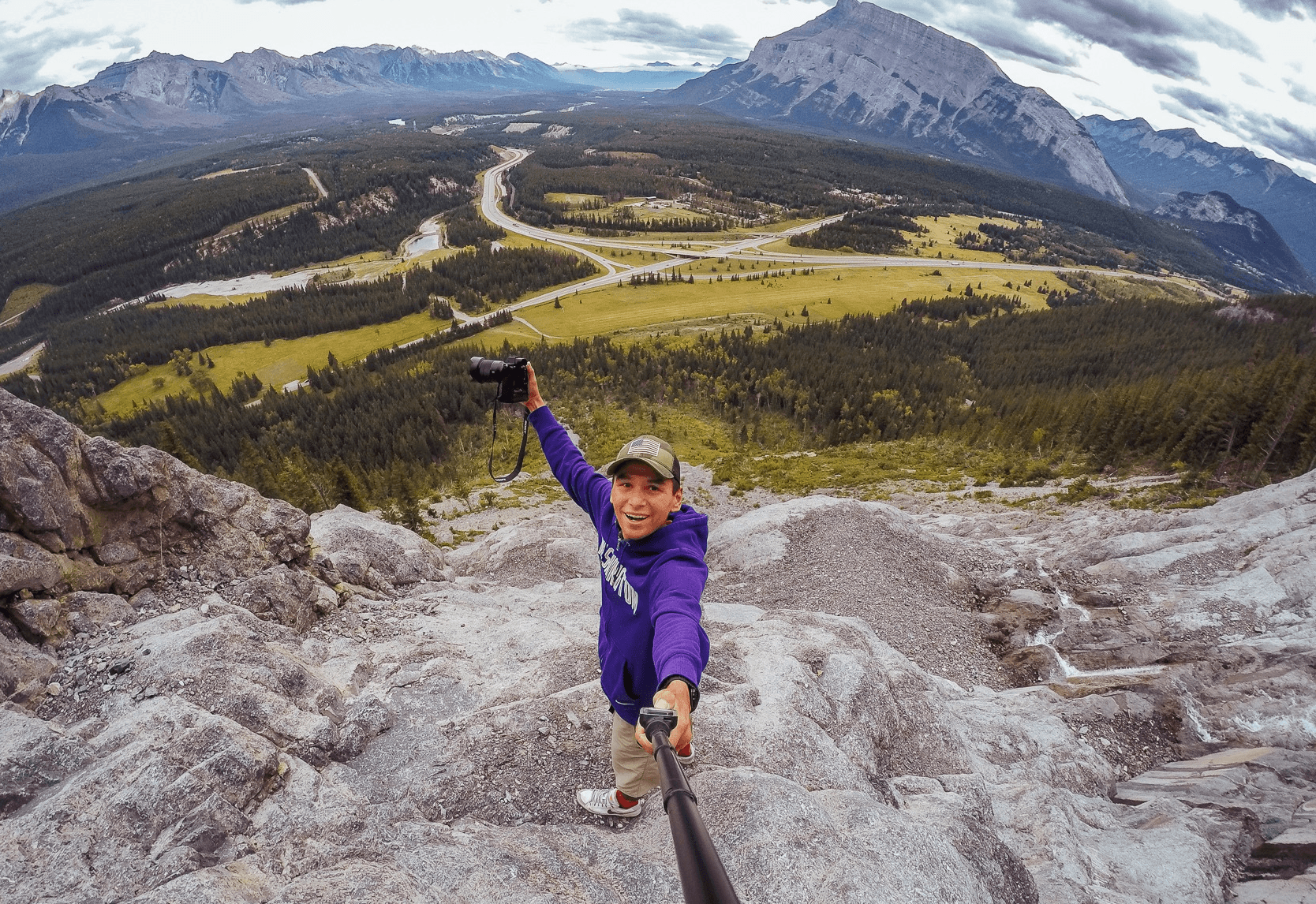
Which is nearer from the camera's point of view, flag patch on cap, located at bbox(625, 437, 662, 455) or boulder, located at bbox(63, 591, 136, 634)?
flag patch on cap, located at bbox(625, 437, 662, 455)

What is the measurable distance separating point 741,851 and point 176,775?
7256mm

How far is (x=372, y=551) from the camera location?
715 inches

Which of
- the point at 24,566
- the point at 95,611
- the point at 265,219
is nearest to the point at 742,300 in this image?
the point at 95,611

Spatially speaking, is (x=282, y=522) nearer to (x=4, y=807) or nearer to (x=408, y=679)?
(x=408, y=679)

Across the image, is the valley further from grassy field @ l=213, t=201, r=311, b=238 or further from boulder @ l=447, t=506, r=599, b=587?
grassy field @ l=213, t=201, r=311, b=238

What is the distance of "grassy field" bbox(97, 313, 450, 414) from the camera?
292ft

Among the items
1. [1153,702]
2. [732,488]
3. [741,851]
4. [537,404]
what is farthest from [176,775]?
[732,488]

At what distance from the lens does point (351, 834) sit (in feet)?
22.9

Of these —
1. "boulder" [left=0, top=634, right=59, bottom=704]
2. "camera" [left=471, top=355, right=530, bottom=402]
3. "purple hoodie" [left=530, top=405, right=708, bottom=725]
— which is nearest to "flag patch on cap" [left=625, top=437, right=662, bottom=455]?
"purple hoodie" [left=530, top=405, right=708, bottom=725]

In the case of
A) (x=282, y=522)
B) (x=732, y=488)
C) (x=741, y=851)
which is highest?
(x=741, y=851)

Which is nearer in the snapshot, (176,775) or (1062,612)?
(176,775)

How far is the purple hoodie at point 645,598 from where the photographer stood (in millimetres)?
4109

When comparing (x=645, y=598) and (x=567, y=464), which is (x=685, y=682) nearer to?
(x=645, y=598)

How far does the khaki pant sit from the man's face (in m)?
2.91
